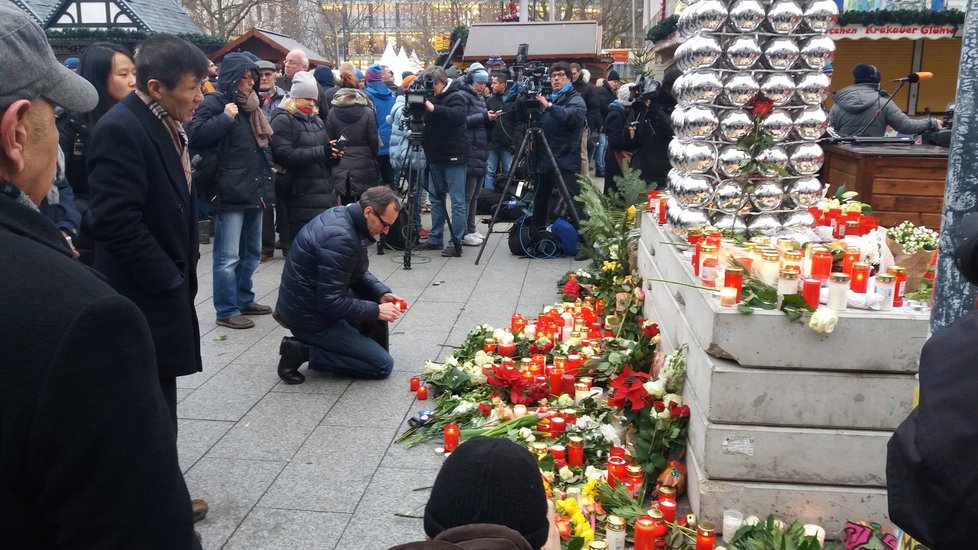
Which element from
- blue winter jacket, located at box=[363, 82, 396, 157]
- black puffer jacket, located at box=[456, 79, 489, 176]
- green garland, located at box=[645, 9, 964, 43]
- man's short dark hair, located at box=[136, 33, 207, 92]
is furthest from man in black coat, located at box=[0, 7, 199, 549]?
green garland, located at box=[645, 9, 964, 43]

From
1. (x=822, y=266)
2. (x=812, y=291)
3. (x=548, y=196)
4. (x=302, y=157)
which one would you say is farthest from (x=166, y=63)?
(x=548, y=196)

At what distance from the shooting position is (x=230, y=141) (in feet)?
21.5

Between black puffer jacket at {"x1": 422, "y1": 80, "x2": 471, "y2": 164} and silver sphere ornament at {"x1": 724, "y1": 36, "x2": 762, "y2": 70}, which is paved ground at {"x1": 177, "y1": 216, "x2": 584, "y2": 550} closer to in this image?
black puffer jacket at {"x1": 422, "y1": 80, "x2": 471, "y2": 164}

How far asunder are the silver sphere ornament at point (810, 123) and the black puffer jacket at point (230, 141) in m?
4.05

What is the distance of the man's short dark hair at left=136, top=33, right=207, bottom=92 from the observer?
3.28m

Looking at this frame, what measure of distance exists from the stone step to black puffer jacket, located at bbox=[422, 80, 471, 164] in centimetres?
586

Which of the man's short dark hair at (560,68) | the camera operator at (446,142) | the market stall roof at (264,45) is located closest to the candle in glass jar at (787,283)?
the camera operator at (446,142)

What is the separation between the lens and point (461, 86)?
927 cm

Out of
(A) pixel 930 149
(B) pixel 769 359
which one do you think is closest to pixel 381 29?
(A) pixel 930 149

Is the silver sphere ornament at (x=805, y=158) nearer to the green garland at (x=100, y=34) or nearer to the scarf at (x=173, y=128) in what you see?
the scarf at (x=173, y=128)

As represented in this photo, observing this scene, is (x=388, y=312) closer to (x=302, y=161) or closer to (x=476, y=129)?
(x=302, y=161)

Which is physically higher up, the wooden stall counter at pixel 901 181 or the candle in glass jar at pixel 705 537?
the wooden stall counter at pixel 901 181

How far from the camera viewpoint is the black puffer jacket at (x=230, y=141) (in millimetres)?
6430

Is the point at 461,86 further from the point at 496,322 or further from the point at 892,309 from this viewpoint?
the point at 892,309
